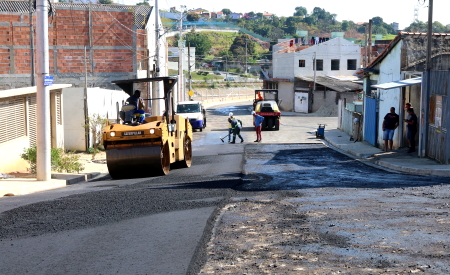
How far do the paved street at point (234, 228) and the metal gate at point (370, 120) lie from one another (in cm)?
1344

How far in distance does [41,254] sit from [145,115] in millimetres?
9845

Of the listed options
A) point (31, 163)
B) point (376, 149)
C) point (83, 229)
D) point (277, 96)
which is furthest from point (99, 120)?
point (277, 96)

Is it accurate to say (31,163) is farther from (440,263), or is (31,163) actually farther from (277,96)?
(277,96)

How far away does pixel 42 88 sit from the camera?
1461 centimetres

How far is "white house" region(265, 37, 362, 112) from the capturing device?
63.5 m

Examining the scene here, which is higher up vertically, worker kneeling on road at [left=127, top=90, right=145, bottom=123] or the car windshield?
worker kneeling on road at [left=127, top=90, right=145, bottom=123]

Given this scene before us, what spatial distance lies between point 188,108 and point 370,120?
15864 millimetres

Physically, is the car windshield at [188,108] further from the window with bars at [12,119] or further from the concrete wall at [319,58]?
the concrete wall at [319,58]

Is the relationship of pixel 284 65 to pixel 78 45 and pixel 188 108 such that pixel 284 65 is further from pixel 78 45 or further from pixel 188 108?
pixel 78 45

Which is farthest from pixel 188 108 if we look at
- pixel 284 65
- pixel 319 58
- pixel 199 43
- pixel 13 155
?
pixel 199 43

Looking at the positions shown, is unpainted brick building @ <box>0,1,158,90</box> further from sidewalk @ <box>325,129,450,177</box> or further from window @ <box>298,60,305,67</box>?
window @ <box>298,60,305,67</box>

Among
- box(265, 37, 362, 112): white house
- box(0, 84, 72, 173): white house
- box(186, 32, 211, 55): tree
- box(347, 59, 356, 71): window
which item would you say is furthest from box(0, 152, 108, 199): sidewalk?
box(186, 32, 211, 55): tree

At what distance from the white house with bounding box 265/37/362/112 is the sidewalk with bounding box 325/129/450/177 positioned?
34123 millimetres

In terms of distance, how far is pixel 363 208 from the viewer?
9.84 m
